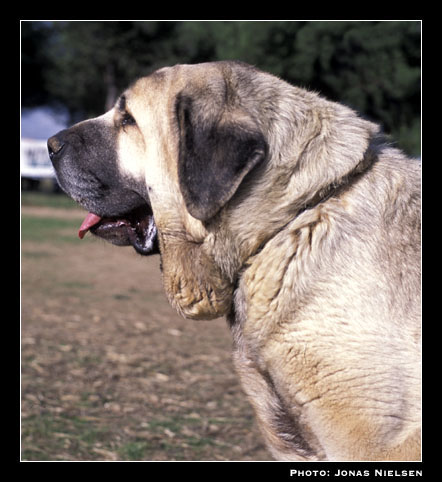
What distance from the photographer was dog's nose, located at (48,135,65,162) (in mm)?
3117

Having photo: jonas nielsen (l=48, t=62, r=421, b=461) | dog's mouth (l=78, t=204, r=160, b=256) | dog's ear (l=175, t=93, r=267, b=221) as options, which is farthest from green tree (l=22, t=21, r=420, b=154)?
dog's ear (l=175, t=93, r=267, b=221)

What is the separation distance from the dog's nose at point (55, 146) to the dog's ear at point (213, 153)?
78cm

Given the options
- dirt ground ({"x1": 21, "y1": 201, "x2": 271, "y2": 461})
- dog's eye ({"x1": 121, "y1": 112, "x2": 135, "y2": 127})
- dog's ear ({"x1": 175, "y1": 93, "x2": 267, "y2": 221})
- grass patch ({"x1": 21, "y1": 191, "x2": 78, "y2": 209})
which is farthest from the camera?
grass patch ({"x1": 21, "y1": 191, "x2": 78, "y2": 209})

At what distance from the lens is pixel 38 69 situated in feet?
115

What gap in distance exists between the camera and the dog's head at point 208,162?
258 centimetres

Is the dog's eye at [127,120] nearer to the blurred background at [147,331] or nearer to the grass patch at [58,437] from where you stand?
the blurred background at [147,331]

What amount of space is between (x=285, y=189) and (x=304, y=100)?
465mm

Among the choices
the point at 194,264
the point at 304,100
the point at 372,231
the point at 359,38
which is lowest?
the point at 194,264

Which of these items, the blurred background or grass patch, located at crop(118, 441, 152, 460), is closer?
grass patch, located at crop(118, 441, 152, 460)

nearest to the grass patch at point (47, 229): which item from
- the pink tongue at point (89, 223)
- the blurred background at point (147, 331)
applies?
the blurred background at point (147, 331)

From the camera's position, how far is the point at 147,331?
7406 mm

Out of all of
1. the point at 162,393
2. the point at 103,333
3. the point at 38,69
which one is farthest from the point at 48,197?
the point at 162,393

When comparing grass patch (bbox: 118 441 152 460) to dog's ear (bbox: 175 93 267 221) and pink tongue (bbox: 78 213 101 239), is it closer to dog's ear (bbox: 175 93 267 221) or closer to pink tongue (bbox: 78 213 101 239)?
pink tongue (bbox: 78 213 101 239)

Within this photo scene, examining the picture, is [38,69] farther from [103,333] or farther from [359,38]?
[103,333]
